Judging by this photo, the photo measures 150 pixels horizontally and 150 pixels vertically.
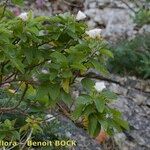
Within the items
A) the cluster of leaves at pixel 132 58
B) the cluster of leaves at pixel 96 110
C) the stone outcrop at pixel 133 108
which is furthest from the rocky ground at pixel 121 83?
the cluster of leaves at pixel 96 110

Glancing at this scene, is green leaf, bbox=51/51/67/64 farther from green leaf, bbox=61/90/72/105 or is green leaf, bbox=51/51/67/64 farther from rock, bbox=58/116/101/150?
rock, bbox=58/116/101/150

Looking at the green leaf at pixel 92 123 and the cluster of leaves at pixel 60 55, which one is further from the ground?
the cluster of leaves at pixel 60 55

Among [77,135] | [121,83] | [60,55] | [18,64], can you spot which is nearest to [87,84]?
[60,55]

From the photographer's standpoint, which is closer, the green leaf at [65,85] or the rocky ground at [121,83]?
the green leaf at [65,85]

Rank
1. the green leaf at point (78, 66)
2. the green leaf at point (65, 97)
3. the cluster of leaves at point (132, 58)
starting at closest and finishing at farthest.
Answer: the green leaf at point (78, 66), the green leaf at point (65, 97), the cluster of leaves at point (132, 58)

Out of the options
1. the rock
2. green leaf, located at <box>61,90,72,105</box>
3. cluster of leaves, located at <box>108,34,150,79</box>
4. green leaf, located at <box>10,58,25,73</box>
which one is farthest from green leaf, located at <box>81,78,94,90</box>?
cluster of leaves, located at <box>108,34,150,79</box>

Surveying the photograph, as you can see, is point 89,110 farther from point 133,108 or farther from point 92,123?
point 133,108

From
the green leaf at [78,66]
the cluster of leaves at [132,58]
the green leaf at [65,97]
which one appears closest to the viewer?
the green leaf at [78,66]

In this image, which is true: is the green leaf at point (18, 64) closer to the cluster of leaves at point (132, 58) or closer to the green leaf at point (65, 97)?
the green leaf at point (65, 97)
